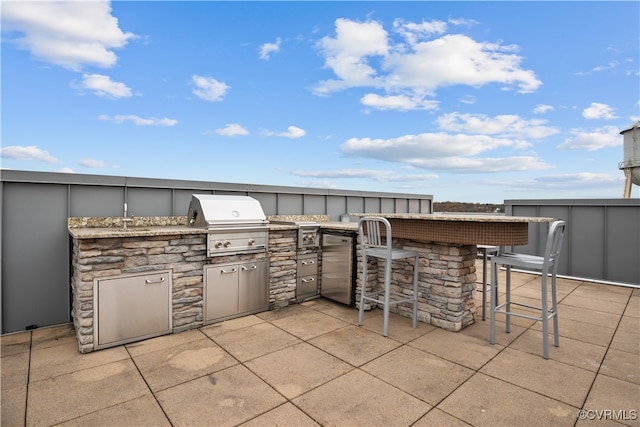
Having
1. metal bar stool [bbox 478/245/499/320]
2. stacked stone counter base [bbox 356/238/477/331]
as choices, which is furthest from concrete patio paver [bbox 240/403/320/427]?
metal bar stool [bbox 478/245/499/320]

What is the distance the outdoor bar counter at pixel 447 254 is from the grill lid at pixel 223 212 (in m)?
1.61

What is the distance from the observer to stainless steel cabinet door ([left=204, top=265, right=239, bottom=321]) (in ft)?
11.1

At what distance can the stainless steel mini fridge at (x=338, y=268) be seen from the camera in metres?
3.99

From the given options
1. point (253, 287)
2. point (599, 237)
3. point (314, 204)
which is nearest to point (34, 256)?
point (253, 287)

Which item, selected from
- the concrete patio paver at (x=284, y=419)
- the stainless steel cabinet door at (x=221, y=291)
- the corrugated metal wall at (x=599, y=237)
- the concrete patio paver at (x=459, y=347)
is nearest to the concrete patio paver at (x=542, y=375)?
the concrete patio paver at (x=459, y=347)

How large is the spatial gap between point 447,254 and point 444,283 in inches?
12.3

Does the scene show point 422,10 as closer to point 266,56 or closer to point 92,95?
point 266,56

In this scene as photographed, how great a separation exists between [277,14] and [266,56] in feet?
2.02

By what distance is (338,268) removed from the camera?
4121 millimetres

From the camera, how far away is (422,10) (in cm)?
472

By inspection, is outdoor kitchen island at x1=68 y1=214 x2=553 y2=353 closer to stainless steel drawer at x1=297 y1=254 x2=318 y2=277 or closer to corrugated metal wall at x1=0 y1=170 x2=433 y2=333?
corrugated metal wall at x1=0 y1=170 x2=433 y2=333

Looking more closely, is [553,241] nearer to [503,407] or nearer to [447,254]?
[447,254]

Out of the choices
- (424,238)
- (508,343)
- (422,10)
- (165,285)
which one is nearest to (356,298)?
(424,238)

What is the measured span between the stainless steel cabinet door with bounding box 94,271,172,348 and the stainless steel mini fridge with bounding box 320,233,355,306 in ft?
6.48
